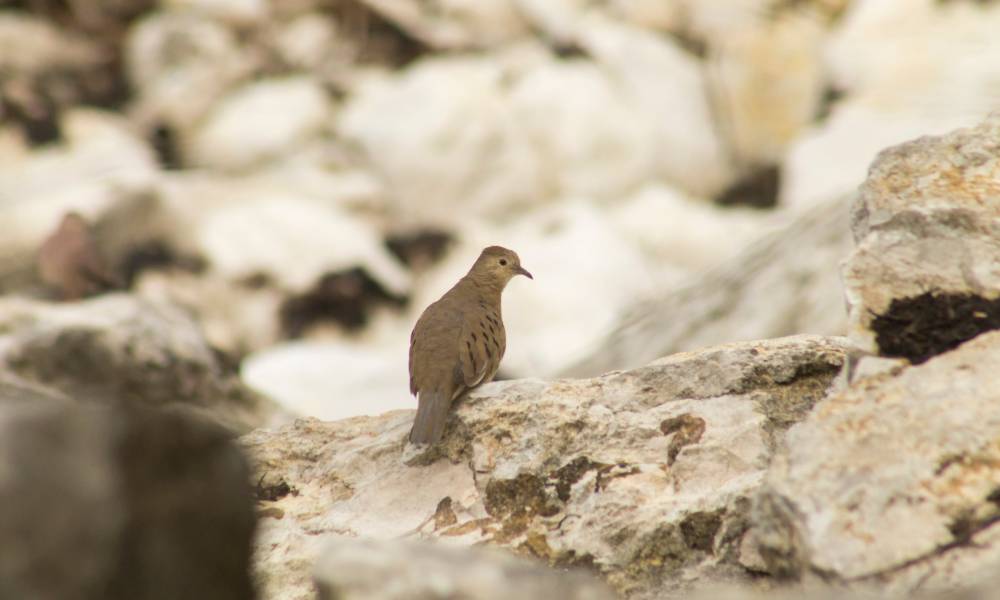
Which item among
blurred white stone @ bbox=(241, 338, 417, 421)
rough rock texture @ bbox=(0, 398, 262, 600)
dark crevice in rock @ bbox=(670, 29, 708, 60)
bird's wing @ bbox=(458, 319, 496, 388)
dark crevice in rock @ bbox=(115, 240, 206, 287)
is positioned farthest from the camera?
dark crevice in rock @ bbox=(670, 29, 708, 60)

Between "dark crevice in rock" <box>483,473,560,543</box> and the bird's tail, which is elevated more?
the bird's tail

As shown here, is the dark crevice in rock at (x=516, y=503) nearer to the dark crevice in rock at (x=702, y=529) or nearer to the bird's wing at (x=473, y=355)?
the dark crevice in rock at (x=702, y=529)

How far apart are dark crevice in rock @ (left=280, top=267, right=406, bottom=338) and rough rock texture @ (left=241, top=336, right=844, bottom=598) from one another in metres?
15.5

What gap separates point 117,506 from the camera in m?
3.22

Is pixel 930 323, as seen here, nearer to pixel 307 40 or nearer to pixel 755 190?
pixel 755 190

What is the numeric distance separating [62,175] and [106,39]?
4.64 m

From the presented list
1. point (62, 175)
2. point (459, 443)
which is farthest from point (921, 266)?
point (62, 175)

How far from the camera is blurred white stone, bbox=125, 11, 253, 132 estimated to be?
2462 cm

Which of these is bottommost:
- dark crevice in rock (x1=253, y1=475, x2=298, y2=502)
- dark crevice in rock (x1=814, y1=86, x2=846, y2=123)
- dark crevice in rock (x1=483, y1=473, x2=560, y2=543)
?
dark crevice in rock (x1=483, y1=473, x2=560, y2=543)

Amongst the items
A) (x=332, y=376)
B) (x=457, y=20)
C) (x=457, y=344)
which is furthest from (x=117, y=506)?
A: (x=457, y=20)

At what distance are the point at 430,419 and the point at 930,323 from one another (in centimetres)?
225

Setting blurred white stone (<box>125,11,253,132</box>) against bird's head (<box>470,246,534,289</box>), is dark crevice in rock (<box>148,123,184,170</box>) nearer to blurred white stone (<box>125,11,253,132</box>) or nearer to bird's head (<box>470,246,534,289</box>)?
blurred white stone (<box>125,11,253,132</box>)

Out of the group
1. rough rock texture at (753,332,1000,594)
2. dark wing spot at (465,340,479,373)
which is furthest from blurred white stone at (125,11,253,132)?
rough rock texture at (753,332,1000,594)

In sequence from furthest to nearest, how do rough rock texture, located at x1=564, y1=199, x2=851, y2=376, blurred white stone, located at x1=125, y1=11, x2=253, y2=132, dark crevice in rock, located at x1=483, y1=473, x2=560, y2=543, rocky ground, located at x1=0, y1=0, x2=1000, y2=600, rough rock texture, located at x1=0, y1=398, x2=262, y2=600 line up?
1. blurred white stone, located at x1=125, y1=11, x2=253, y2=132
2. rough rock texture, located at x1=564, y1=199, x2=851, y2=376
3. dark crevice in rock, located at x1=483, y1=473, x2=560, y2=543
4. rocky ground, located at x1=0, y1=0, x2=1000, y2=600
5. rough rock texture, located at x1=0, y1=398, x2=262, y2=600
